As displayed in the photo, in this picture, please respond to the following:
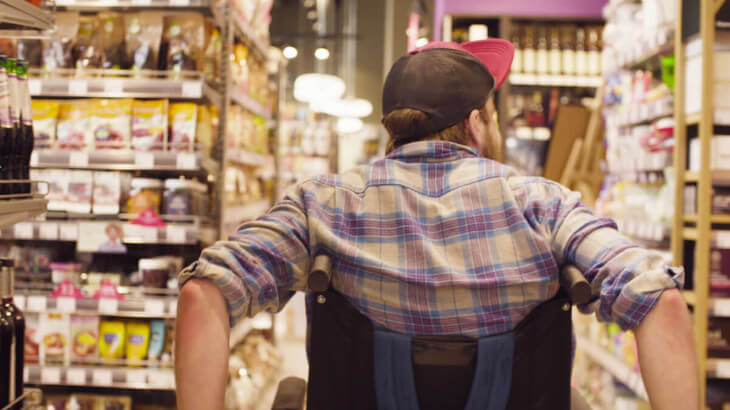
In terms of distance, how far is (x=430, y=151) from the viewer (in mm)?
1295

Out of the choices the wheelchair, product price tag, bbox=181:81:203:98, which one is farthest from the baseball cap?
product price tag, bbox=181:81:203:98

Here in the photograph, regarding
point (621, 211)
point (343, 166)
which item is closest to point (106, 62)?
point (621, 211)

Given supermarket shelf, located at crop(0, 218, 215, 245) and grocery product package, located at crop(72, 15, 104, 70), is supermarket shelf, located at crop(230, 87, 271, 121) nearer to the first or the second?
grocery product package, located at crop(72, 15, 104, 70)

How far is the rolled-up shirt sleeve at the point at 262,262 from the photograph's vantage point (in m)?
1.08

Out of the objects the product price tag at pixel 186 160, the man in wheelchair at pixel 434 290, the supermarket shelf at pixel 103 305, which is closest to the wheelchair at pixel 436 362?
the man in wheelchair at pixel 434 290

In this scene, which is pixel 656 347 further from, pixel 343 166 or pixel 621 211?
pixel 343 166

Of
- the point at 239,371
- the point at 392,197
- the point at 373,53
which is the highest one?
the point at 373,53

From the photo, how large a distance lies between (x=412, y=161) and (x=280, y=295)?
360 millimetres

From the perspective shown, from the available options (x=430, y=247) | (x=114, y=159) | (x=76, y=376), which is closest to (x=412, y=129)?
(x=430, y=247)

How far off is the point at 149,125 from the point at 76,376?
106 cm

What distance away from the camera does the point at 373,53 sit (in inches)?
562

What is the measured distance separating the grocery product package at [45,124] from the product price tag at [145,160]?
15.6 inches

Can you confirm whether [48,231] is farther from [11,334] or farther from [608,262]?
[608,262]

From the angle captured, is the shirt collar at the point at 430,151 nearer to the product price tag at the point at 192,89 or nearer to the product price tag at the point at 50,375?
the product price tag at the point at 192,89
